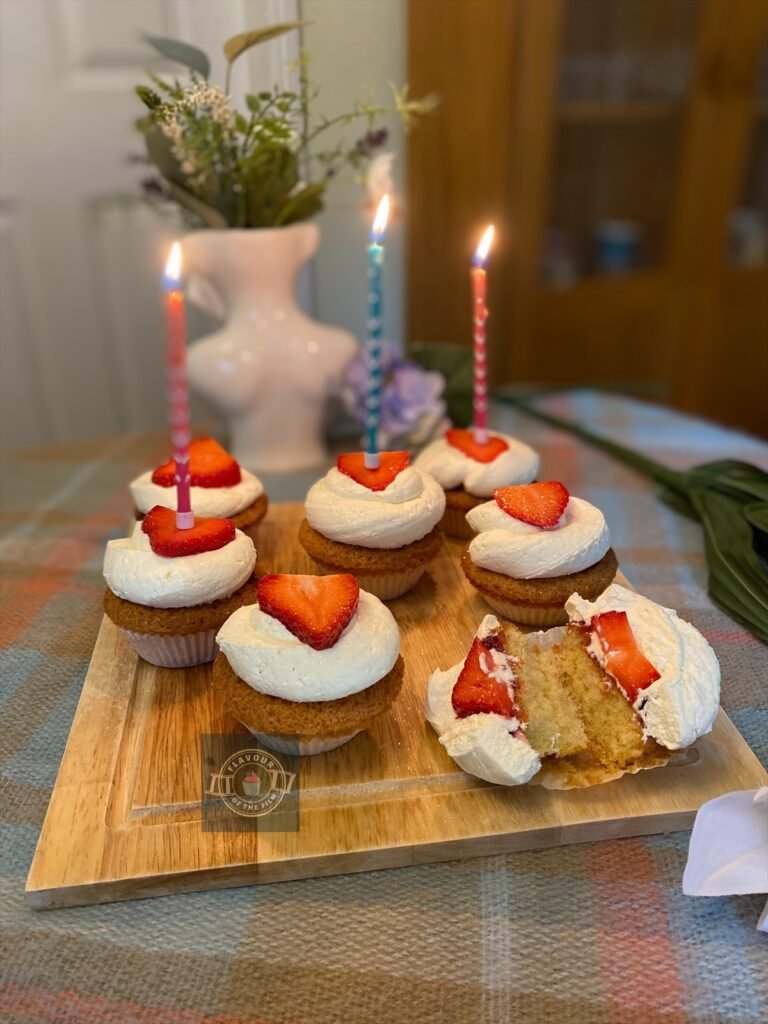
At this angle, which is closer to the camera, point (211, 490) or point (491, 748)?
point (491, 748)

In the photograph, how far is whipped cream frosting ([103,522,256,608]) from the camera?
990 millimetres

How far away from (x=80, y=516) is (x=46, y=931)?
2.94 feet

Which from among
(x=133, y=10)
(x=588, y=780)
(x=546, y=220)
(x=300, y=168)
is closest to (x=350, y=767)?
(x=588, y=780)

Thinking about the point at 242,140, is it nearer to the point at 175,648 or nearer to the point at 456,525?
the point at 456,525

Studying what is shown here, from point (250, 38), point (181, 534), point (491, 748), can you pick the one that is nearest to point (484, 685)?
point (491, 748)

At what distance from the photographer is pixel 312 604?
0.91 meters

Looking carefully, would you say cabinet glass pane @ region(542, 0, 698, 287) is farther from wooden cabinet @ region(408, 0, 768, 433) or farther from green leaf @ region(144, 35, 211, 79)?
green leaf @ region(144, 35, 211, 79)

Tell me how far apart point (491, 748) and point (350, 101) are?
3.93ft

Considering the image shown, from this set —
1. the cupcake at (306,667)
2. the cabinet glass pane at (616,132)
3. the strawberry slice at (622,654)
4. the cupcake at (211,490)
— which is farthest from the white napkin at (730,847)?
the cabinet glass pane at (616,132)

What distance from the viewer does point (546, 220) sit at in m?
2.56

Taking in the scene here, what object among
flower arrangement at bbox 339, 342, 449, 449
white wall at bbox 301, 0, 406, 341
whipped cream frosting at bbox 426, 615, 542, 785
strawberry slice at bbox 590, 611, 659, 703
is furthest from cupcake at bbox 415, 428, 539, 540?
white wall at bbox 301, 0, 406, 341

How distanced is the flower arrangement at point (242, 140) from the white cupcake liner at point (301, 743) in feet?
3.08

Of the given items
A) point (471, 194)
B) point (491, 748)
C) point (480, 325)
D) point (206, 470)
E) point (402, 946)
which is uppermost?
point (471, 194)

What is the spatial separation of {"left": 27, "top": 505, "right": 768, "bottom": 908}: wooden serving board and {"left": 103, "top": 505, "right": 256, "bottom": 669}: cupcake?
0.24ft
